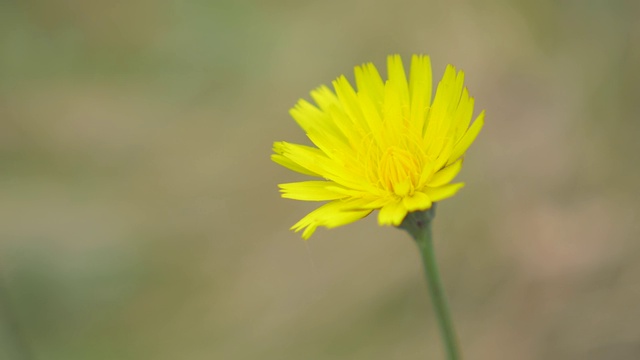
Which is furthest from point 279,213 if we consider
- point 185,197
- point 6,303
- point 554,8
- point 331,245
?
point 554,8

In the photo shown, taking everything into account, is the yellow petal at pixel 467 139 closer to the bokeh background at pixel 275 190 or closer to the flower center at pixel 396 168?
the flower center at pixel 396 168

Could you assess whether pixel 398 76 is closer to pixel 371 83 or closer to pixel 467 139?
pixel 371 83

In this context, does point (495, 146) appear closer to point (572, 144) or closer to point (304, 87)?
point (572, 144)

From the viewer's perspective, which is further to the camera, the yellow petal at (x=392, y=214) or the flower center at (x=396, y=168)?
the flower center at (x=396, y=168)

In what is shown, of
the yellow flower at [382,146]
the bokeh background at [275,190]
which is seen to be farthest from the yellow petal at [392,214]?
the bokeh background at [275,190]

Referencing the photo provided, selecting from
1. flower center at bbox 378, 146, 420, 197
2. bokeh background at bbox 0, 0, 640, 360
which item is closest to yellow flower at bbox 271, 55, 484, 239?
flower center at bbox 378, 146, 420, 197

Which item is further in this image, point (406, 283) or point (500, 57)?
point (500, 57)
